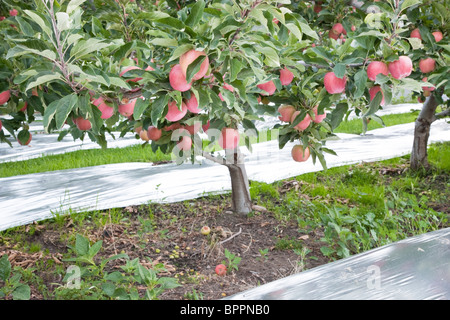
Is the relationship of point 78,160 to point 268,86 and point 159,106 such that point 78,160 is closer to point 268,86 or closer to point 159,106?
point 268,86

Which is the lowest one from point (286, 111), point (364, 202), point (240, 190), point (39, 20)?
point (364, 202)

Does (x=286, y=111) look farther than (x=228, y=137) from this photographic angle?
Yes

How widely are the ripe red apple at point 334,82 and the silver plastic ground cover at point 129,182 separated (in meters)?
1.88

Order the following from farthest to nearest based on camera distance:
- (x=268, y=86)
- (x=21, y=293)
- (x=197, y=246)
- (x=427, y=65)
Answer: (x=197, y=246) < (x=427, y=65) < (x=21, y=293) < (x=268, y=86)

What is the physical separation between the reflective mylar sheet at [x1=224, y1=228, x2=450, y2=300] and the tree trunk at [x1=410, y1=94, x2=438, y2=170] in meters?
2.45

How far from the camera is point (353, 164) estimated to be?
4.07m

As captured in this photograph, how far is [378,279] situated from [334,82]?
0.66 m

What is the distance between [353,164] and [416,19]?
7.28 feet

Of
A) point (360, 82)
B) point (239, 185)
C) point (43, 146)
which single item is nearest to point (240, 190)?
point (239, 185)

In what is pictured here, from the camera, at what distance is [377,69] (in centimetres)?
133

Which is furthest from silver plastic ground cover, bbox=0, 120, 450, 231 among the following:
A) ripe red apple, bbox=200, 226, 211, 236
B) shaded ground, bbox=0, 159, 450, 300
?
ripe red apple, bbox=200, 226, 211, 236

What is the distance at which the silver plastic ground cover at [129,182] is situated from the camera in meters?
2.90
